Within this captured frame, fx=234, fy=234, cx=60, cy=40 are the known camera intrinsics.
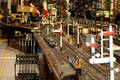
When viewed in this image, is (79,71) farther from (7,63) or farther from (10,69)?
(7,63)

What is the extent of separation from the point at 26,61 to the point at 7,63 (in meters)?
3.40

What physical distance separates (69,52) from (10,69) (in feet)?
12.5

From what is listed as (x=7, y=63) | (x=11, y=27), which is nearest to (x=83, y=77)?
(x=7, y=63)

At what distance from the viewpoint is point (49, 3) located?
2125 centimetres

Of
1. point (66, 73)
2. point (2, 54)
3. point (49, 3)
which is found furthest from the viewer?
point (49, 3)

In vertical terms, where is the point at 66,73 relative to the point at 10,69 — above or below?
above

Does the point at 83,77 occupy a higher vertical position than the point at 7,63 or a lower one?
higher

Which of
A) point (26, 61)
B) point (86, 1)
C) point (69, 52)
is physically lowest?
point (26, 61)

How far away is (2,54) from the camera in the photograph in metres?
10.1

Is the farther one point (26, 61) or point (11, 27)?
point (11, 27)

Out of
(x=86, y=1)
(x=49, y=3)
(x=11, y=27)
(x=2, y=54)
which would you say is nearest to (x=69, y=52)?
(x=2, y=54)

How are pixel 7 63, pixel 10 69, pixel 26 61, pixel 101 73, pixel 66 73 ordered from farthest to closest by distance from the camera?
pixel 7 63 → pixel 10 69 → pixel 26 61 → pixel 101 73 → pixel 66 73

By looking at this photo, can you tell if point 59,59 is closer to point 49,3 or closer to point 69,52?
point 69,52

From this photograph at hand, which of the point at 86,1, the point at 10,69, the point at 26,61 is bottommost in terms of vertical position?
the point at 10,69
